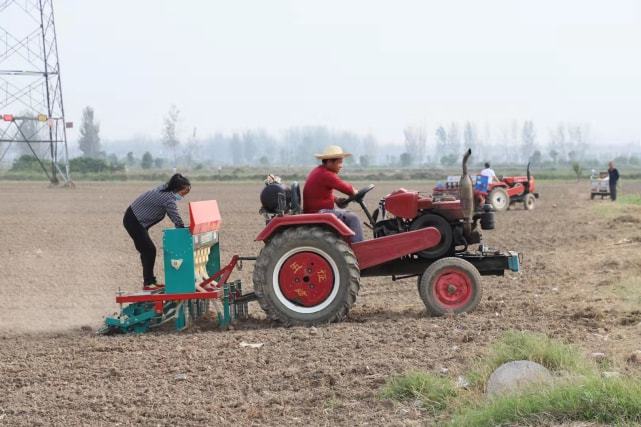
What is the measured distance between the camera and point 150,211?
32.6 feet

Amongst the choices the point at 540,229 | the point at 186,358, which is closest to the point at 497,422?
the point at 186,358

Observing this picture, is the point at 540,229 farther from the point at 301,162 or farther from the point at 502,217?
the point at 301,162

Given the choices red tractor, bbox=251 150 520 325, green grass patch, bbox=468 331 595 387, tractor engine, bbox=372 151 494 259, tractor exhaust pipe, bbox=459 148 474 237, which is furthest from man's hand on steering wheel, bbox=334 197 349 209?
green grass patch, bbox=468 331 595 387

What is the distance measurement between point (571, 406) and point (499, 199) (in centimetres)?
2504

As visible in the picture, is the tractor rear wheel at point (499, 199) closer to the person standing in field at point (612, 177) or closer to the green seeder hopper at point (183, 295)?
the person standing in field at point (612, 177)

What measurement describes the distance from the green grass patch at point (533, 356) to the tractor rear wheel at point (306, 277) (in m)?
2.46

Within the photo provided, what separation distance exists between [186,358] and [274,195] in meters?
2.28

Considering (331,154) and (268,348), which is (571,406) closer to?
(268,348)

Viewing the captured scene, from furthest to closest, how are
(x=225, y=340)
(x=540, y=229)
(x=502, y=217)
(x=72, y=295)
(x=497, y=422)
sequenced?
1. (x=502, y=217)
2. (x=540, y=229)
3. (x=72, y=295)
4. (x=225, y=340)
5. (x=497, y=422)

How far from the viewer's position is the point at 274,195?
9.30 m

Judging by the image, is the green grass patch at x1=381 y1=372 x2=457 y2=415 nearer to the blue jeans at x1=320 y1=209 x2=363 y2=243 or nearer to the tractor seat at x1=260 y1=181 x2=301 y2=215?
the blue jeans at x1=320 y1=209 x2=363 y2=243

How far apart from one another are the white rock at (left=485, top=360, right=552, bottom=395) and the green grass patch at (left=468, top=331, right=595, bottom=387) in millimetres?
148

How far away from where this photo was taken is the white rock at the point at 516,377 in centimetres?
582

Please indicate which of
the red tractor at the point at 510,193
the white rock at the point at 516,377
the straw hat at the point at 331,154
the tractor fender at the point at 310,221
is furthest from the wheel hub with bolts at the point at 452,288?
the red tractor at the point at 510,193
